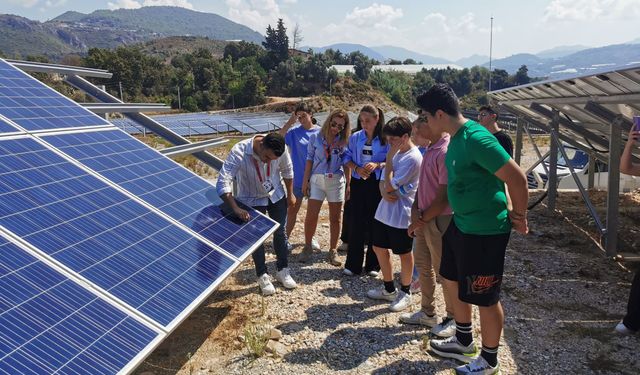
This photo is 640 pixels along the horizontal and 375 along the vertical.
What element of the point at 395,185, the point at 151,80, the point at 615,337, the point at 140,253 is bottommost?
the point at 615,337

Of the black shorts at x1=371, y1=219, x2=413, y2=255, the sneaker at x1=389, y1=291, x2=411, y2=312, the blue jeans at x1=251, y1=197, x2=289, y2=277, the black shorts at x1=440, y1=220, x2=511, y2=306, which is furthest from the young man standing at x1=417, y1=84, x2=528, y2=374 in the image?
the blue jeans at x1=251, y1=197, x2=289, y2=277

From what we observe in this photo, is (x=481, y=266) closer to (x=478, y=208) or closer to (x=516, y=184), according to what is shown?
(x=478, y=208)

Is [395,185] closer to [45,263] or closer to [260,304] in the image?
[260,304]

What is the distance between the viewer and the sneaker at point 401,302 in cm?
501

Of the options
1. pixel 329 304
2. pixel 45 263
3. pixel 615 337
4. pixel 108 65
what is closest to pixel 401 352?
pixel 329 304

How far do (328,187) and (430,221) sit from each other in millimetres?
2112

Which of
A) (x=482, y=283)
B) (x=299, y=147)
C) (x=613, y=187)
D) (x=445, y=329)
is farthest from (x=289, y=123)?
(x=613, y=187)

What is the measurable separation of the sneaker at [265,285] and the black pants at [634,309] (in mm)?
3670

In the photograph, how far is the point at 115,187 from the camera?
4227mm

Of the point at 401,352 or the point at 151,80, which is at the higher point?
the point at 151,80

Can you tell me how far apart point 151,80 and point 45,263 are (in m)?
54.9

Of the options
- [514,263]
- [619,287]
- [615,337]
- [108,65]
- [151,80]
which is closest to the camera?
[615,337]

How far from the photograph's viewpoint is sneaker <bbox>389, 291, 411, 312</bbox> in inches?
197

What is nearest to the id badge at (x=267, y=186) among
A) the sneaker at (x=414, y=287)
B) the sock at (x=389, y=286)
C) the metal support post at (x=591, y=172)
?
the sock at (x=389, y=286)
